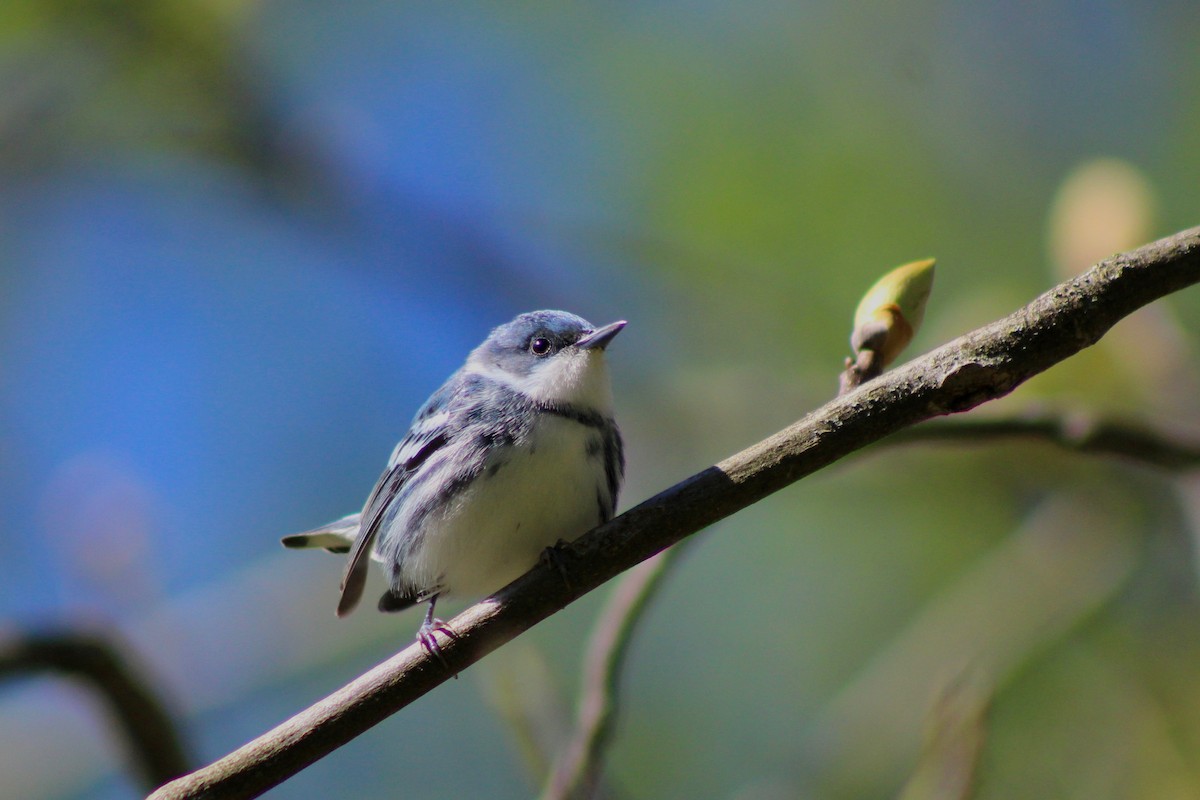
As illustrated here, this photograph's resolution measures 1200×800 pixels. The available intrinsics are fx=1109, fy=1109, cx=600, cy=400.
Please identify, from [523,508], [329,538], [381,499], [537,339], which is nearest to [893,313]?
[523,508]

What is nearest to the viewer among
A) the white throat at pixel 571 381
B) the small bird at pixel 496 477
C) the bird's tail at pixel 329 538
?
the small bird at pixel 496 477

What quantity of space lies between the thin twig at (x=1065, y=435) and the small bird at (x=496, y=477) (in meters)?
1.13

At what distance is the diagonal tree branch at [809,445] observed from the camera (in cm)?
178

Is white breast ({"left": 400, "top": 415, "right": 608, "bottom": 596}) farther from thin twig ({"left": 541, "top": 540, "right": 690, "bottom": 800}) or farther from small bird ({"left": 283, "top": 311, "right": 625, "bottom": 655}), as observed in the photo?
thin twig ({"left": 541, "top": 540, "right": 690, "bottom": 800})

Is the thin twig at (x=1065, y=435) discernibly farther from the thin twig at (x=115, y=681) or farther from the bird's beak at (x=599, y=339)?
the thin twig at (x=115, y=681)

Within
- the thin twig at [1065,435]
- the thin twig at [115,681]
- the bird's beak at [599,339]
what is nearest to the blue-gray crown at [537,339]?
the bird's beak at [599,339]

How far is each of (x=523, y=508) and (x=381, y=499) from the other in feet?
2.41

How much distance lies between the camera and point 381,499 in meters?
3.71

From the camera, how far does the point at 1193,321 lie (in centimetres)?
492

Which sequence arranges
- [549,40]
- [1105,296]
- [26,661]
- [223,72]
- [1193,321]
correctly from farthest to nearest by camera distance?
[549,40]
[223,72]
[1193,321]
[26,661]
[1105,296]

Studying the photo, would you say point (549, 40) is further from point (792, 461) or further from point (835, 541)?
point (792, 461)

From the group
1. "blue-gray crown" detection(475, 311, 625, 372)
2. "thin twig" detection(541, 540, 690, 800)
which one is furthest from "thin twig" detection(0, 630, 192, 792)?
"blue-gray crown" detection(475, 311, 625, 372)

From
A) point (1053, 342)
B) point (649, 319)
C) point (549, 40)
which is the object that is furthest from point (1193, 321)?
point (549, 40)

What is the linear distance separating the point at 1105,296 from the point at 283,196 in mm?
5475
